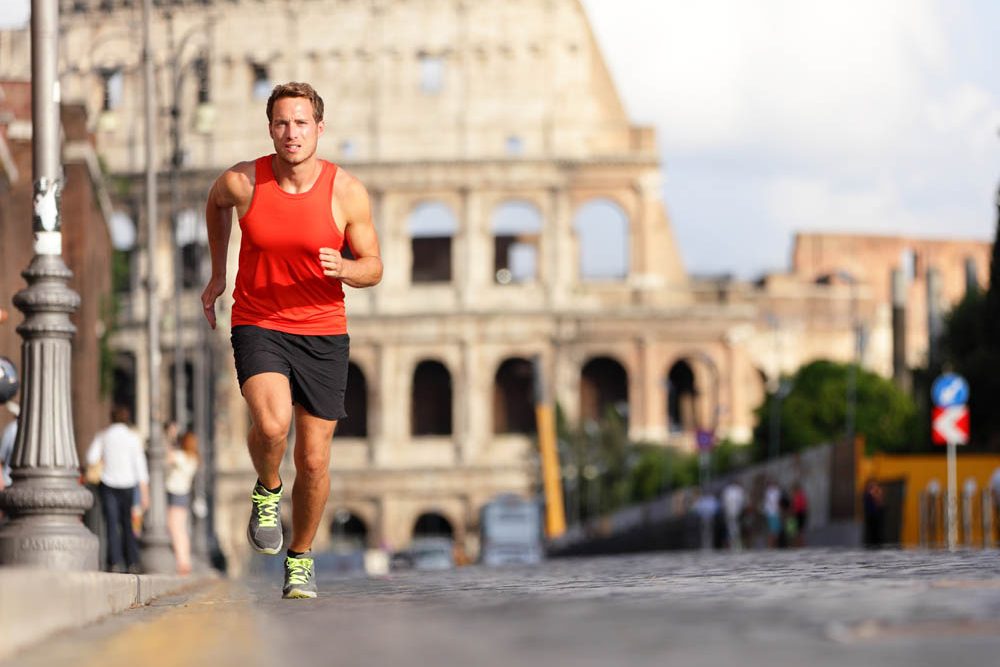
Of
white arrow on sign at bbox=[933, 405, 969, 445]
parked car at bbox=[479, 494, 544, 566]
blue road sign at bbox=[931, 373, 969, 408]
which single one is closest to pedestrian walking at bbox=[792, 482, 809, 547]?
blue road sign at bbox=[931, 373, 969, 408]

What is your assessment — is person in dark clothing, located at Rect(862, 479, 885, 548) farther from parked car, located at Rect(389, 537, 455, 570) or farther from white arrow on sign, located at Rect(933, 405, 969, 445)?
parked car, located at Rect(389, 537, 455, 570)

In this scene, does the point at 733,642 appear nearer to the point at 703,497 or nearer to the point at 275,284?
the point at 275,284

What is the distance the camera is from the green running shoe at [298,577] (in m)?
9.42

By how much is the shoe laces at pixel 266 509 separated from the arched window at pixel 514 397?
78.6 metres

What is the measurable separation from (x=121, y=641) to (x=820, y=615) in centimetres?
213

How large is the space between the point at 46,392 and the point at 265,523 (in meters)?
2.03

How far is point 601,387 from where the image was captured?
8969 cm

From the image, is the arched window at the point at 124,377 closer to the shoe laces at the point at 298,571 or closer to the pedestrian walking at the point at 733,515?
the pedestrian walking at the point at 733,515

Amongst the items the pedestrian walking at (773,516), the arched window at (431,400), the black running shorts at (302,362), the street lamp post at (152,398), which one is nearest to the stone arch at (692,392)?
the arched window at (431,400)

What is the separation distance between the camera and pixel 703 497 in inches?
2186

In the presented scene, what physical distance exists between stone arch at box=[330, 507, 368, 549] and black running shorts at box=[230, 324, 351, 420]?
75.7 meters

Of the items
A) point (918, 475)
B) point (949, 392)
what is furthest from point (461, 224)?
point (949, 392)

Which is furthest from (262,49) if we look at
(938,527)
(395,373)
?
(938,527)

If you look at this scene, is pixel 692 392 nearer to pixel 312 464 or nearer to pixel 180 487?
pixel 180 487
